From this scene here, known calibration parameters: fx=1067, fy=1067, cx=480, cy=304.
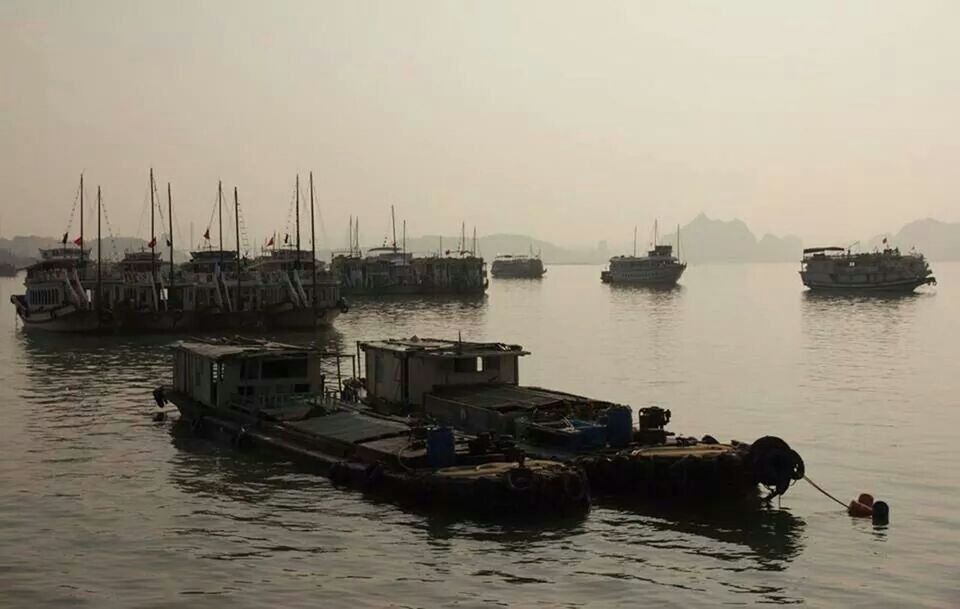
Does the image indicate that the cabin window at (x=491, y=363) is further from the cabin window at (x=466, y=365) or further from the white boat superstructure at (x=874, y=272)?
the white boat superstructure at (x=874, y=272)

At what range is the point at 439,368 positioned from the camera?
39.2 m

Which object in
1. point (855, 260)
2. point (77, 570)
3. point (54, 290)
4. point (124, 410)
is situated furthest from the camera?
point (855, 260)

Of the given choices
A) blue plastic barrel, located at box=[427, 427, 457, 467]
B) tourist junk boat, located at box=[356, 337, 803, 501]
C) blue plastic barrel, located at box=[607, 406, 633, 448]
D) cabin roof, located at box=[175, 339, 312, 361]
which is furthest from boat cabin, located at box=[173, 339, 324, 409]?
blue plastic barrel, located at box=[607, 406, 633, 448]

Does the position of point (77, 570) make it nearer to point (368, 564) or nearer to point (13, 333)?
point (368, 564)

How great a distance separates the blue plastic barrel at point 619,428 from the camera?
32.0 m

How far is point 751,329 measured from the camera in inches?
4090

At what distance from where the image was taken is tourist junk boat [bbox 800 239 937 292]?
156750 millimetres

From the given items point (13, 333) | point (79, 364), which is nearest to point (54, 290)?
point (13, 333)

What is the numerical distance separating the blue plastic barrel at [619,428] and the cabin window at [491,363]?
815 centimetres

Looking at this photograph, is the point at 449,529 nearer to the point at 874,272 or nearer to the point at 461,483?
the point at 461,483

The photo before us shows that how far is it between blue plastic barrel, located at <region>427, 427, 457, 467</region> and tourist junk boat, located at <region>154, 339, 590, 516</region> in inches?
1.1

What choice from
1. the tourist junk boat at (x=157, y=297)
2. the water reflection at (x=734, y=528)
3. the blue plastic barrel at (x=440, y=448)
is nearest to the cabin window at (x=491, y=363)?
the blue plastic barrel at (x=440, y=448)

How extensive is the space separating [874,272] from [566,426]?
13603 cm

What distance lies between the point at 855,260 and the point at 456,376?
133 meters
